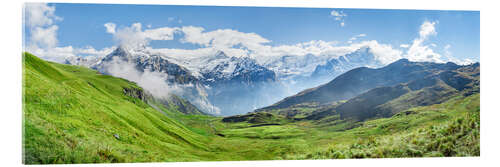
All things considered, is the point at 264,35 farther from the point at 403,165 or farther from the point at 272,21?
the point at 403,165

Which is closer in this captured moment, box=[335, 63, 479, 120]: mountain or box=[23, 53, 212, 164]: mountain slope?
box=[23, 53, 212, 164]: mountain slope

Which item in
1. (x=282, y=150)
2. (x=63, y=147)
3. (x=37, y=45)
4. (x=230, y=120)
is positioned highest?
(x=37, y=45)

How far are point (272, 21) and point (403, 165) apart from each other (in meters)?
13.3

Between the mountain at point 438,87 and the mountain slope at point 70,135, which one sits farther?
the mountain at point 438,87

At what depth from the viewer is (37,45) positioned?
17844mm

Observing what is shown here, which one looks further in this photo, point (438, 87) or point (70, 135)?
point (438, 87)

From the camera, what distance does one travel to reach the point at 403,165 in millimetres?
13125

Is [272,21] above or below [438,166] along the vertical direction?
above

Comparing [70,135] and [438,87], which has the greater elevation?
[438,87]
